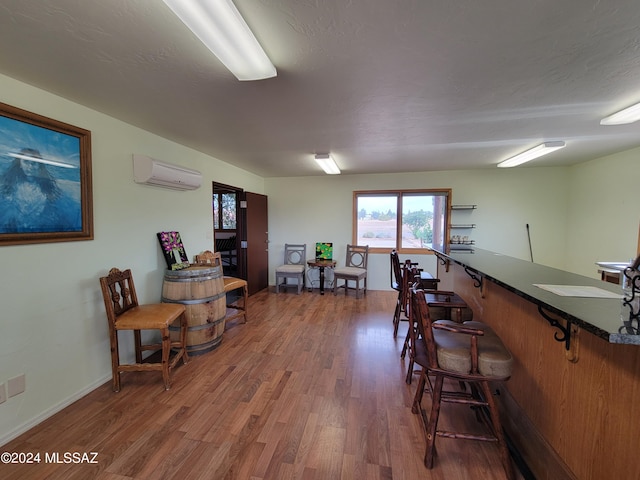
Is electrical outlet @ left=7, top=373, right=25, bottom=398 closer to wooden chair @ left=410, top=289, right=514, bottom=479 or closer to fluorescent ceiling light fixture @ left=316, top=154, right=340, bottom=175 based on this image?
wooden chair @ left=410, top=289, right=514, bottom=479

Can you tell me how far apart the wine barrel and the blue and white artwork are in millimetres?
908

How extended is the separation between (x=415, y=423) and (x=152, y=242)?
2.94 metres

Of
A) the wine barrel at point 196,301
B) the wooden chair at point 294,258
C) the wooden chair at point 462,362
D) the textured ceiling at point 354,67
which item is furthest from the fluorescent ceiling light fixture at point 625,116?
the wooden chair at point 294,258

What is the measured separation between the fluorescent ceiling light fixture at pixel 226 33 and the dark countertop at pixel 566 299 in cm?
183

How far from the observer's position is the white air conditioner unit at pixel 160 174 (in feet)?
8.19

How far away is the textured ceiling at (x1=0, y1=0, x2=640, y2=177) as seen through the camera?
115cm

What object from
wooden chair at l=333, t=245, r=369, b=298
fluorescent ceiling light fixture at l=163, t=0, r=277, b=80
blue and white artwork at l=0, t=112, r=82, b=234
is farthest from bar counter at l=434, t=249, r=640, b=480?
blue and white artwork at l=0, t=112, r=82, b=234

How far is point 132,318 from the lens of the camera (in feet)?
6.89

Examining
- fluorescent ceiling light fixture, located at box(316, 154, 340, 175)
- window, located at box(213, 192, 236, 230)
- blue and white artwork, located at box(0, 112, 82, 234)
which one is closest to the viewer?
blue and white artwork, located at box(0, 112, 82, 234)

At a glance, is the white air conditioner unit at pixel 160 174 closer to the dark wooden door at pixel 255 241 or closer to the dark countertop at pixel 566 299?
the dark wooden door at pixel 255 241

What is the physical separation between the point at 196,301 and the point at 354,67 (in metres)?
2.48

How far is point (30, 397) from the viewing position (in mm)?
1748

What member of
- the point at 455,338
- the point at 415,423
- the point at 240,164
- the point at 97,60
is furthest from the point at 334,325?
the point at 97,60

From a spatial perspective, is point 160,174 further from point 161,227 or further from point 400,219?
point 400,219
